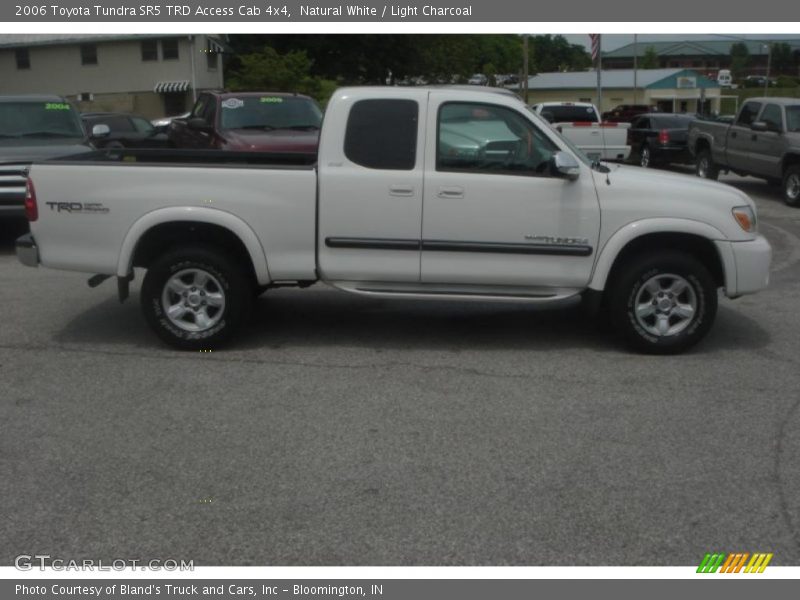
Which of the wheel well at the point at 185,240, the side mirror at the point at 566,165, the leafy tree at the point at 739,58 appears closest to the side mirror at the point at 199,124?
the wheel well at the point at 185,240

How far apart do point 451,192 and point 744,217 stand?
2211 mm

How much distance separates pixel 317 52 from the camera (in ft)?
170

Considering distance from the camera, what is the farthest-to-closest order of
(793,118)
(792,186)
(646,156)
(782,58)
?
(782,58)
(646,156)
(793,118)
(792,186)

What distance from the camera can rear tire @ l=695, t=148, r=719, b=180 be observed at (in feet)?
68.9

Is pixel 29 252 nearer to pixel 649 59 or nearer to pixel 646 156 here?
pixel 646 156

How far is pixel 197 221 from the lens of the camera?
732cm

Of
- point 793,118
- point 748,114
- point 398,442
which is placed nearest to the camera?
point 398,442

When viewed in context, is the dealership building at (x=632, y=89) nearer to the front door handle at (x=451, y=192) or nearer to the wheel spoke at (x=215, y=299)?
the front door handle at (x=451, y=192)

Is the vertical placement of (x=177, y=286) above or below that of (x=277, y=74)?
below

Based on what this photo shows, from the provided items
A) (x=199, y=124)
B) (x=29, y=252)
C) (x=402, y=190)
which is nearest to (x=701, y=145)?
(x=199, y=124)

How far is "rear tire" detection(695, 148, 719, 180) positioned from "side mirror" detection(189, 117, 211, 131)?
11.1 meters

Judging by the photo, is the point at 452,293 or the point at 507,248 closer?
the point at 507,248

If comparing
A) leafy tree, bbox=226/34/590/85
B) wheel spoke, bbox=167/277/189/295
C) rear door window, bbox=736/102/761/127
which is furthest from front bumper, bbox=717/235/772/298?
leafy tree, bbox=226/34/590/85

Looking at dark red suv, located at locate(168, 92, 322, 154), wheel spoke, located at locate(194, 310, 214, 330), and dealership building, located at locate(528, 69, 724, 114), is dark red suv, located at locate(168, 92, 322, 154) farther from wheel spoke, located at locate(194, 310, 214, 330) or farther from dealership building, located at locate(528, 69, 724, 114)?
dealership building, located at locate(528, 69, 724, 114)
